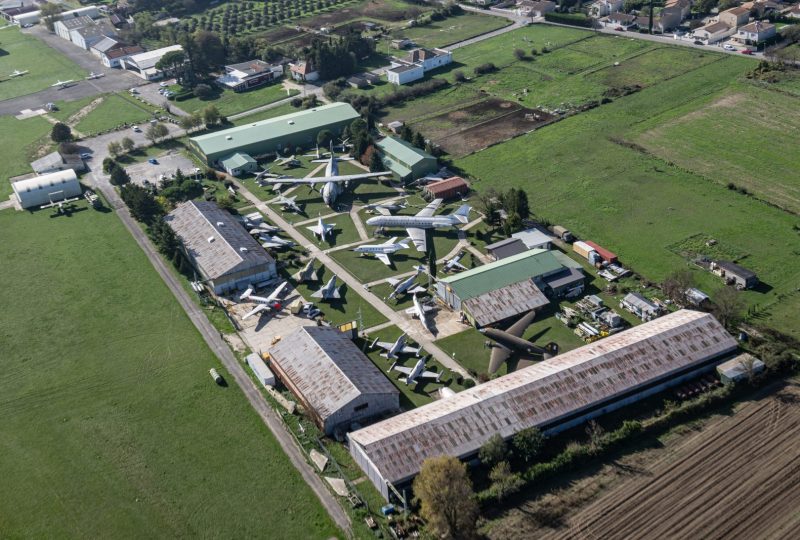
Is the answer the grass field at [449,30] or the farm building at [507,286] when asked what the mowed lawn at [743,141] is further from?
the grass field at [449,30]

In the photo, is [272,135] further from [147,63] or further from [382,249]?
[147,63]

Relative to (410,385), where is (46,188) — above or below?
above

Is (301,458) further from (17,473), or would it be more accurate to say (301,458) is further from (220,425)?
(17,473)

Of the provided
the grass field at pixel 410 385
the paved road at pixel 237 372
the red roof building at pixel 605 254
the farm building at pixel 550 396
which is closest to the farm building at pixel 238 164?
the paved road at pixel 237 372

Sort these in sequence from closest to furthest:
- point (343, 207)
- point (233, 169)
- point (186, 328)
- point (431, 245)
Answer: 1. point (186, 328)
2. point (431, 245)
3. point (343, 207)
4. point (233, 169)

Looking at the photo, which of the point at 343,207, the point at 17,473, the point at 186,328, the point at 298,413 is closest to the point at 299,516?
the point at 298,413

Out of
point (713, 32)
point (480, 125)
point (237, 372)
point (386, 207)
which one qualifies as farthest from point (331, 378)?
point (713, 32)
